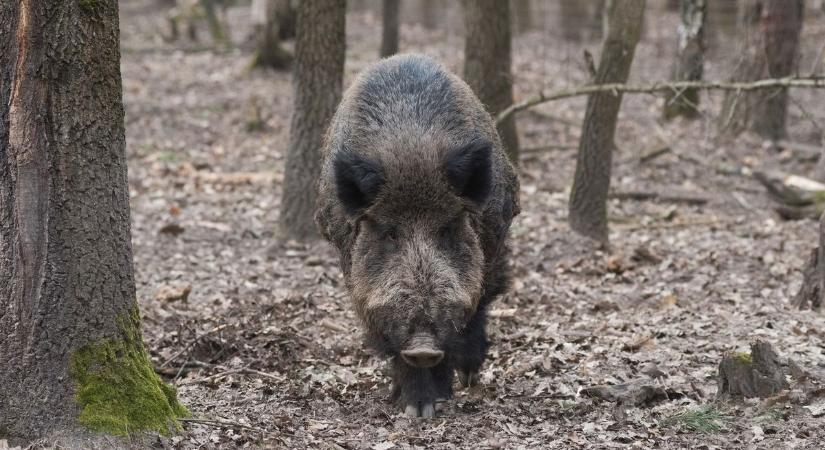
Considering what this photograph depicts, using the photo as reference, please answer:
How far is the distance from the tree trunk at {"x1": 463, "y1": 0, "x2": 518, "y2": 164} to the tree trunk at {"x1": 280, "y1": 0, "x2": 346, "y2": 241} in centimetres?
194

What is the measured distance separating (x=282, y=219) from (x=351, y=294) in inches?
159

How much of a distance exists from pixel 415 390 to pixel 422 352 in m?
0.91

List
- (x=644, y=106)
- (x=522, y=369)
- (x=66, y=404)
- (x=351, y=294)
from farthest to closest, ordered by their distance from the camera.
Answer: (x=644, y=106), (x=522, y=369), (x=351, y=294), (x=66, y=404)

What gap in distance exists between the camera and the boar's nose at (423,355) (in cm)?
508

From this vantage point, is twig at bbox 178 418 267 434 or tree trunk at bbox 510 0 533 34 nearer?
twig at bbox 178 418 267 434

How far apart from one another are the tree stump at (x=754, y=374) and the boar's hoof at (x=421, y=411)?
1.73 m

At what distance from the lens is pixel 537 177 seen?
1279 cm

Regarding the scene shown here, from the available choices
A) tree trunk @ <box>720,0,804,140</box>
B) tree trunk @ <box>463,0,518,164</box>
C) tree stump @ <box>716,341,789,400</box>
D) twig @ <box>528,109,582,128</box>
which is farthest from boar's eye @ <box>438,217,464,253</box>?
tree trunk @ <box>720,0,804,140</box>

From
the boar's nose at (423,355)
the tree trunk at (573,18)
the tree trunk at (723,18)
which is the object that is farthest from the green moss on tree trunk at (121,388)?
the tree trunk at (723,18)

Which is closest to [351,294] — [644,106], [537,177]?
[537,177]

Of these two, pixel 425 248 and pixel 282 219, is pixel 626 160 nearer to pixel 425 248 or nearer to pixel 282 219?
pixel 282 219

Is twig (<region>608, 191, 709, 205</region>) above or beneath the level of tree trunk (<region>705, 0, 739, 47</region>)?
beneath

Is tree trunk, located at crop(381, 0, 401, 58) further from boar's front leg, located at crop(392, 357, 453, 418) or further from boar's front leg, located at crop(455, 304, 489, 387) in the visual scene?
boar's front leg, located at crop(392, 357, 453, 418)

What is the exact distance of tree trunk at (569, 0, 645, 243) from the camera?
920cm
